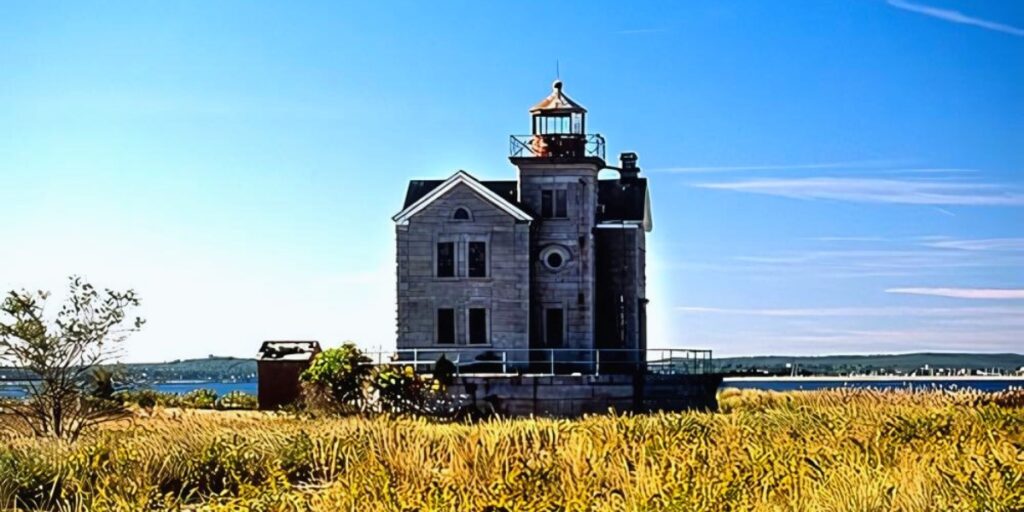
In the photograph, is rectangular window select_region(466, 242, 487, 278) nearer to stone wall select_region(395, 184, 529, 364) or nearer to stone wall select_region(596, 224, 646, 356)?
stone wall select_region(395, 184, 529, 364)

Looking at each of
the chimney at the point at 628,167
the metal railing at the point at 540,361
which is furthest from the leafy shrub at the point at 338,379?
the chimney at the point at 628,167

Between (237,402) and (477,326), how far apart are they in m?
7.33

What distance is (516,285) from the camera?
39.8m

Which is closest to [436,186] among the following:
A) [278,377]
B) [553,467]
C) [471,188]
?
[471,188]

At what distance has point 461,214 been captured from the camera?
1570 inches

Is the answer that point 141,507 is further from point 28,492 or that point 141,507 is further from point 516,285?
point 516,285

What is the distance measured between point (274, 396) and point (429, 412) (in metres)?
5.73

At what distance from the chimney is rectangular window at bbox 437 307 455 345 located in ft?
24.5

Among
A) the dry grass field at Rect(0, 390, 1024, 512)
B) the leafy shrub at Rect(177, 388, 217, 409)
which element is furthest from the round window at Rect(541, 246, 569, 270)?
the dry grass field at Rect(0, 390, 1024, 512)

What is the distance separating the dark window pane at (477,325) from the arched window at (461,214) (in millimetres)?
2445

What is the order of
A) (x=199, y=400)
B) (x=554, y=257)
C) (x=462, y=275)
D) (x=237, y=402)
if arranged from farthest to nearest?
(x=237, y=402), (x=199, y=400), (x=554, y=257), (x=462, y=275)

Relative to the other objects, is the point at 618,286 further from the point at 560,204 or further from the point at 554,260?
the point at 560,204

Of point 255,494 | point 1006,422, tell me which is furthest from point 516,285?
point 255,494

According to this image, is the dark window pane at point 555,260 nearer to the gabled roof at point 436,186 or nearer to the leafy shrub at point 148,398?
the gabled roof at point 436,186
